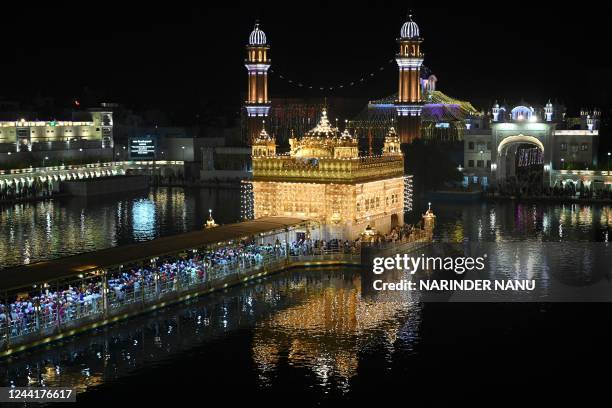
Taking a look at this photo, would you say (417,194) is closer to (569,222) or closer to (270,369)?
(569,222)

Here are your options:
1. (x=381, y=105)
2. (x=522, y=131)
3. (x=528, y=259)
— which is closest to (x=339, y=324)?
(x=528, y=259)

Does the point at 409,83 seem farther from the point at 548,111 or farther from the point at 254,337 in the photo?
the point at 254,337

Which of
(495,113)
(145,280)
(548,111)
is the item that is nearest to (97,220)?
(145,280)

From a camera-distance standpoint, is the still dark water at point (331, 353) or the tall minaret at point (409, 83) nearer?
the still dark water at point (331, 353)

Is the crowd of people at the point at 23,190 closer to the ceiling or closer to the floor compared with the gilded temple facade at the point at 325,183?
closer to the floor

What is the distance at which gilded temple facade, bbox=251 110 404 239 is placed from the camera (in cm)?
3456

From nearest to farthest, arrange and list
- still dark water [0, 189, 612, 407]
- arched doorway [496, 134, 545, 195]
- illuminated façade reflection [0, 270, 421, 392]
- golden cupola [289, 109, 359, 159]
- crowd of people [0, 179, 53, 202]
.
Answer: still dark water [0, 189, 612, 407] < illuminated façade reflection [0, 270, 421, 392] < golden cupola [289, 109, 359, 159] < crowd of people [0, 179, 53, 202] < arched doorway [496, 134, 545, 195]

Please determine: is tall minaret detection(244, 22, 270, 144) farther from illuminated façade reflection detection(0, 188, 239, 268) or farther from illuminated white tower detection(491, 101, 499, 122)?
illuminated white tower detection(491, 101, 499, 122)

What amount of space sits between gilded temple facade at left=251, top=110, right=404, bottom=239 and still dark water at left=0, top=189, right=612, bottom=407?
350cm

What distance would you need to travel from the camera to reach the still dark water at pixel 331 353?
19969 mm

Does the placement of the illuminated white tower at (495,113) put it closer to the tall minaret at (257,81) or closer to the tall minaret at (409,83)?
the tall minaret at (409,83)

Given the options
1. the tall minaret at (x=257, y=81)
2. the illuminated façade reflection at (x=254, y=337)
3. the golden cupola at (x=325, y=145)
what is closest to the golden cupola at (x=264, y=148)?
the golden cupola at (x=325, y=145)

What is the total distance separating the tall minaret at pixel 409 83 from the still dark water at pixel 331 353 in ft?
129

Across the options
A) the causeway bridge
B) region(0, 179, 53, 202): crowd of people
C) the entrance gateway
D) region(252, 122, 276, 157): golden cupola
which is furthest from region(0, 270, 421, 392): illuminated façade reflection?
the entrance gateway
